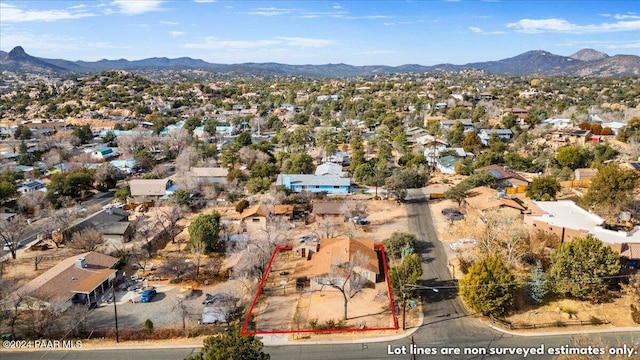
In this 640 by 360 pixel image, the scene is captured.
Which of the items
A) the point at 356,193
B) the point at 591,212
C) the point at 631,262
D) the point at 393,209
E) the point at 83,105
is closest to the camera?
the point at 631,262

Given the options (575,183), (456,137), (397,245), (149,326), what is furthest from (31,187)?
(575,183)

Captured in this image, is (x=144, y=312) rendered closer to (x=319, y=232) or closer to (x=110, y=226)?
(x=110, y=226)

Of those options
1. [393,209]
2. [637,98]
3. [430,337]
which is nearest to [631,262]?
[430,337]

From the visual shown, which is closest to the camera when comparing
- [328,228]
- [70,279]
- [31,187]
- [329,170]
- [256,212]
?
[70,279]

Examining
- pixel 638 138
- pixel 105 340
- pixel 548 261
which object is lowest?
pixel 105 340

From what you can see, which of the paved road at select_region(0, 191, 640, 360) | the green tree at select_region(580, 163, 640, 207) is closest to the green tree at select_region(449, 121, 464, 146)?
the green tree at select_region(580, 163, 640, 207)

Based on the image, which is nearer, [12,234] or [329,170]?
[12,234]

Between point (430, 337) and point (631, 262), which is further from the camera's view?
point (631, 262)

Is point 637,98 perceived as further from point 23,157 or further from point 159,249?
point 23,157
